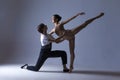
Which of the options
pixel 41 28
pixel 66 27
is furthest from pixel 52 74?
pixel 66 27

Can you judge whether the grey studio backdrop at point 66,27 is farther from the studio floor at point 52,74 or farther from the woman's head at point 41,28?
the woman's head at point 41,28

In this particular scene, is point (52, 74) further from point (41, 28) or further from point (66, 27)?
point (66, 27)

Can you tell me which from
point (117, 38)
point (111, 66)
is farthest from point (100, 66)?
point (117, 38)

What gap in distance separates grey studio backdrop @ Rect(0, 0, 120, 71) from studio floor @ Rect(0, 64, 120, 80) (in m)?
0.53

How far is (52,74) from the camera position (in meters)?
4.36

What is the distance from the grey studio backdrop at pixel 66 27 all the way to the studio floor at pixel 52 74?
53 centimetres

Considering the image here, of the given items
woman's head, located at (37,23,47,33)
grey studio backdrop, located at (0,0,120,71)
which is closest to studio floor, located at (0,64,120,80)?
grey studio backdrop, located at (0,0,120,71)

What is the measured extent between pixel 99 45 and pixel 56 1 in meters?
1.13

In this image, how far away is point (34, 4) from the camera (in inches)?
222

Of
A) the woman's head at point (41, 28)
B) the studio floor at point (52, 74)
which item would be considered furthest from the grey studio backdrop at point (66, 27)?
the woman's head at point (41, 28)

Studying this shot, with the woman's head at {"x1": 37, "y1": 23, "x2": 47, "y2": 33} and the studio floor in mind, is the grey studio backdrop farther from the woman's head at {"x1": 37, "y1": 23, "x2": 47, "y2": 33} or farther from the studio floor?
the woman's head at {"x1": 37, "y1": 23, "x2": 47, "y2": 33}

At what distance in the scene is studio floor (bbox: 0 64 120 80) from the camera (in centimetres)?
405

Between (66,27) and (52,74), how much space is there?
133cm

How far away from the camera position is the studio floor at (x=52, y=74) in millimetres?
4051
